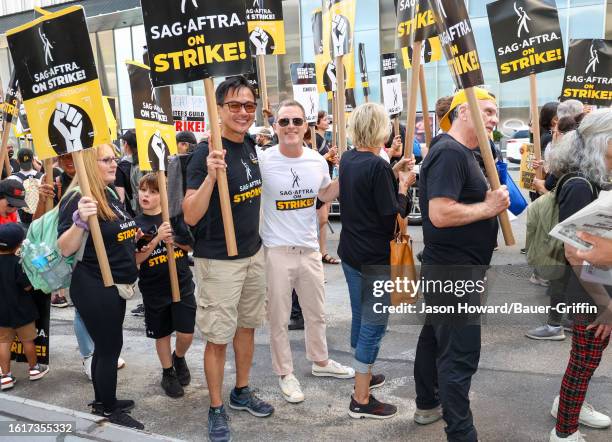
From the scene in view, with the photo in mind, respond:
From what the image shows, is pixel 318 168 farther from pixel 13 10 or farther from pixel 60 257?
pixel 13 10

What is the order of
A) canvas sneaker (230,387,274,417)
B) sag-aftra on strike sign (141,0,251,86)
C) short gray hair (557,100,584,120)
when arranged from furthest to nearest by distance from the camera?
1. short gray hair (557,100,584,120)
2. canvas sneaker (230,387,274,417)
3. sag-aftra on strike sign (141,0,251,86)

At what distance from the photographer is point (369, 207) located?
3.80 metres

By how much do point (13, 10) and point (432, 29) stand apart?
1447 inches

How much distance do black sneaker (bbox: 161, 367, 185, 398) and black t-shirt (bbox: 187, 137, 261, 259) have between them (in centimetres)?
122

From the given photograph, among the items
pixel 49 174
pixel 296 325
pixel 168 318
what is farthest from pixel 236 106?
pixel 296 325

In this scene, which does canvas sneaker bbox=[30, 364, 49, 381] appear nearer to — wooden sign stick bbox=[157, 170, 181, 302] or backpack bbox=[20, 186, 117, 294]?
backpack bbox=[20, 186, 117, 294]

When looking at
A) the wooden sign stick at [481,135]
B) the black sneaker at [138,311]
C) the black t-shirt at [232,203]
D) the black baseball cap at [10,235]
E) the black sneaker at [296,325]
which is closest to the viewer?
the wooden sign stick at [481,135]

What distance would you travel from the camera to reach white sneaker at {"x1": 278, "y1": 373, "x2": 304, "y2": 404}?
4.05 m

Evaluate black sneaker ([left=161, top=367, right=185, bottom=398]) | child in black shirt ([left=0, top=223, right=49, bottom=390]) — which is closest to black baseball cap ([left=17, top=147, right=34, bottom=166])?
child in black shirt ([left=0, top=223, right=49, bottom=390])

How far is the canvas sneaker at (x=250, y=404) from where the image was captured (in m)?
3.88

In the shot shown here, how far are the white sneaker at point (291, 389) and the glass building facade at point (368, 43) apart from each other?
17.2m

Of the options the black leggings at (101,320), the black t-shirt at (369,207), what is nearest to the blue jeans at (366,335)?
the black t-shirt at (369,207)

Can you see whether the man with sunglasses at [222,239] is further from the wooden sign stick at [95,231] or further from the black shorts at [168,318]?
the black shorts at [168,318]

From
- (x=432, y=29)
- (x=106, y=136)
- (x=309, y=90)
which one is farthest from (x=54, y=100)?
(x=309, y=90)
